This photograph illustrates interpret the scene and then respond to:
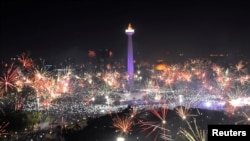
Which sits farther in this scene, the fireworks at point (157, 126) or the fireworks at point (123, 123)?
the fireworks at point (123, 123)

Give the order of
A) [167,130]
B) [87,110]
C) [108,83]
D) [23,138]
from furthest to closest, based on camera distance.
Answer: [108,83], [87,110], [167,130], [23,138]

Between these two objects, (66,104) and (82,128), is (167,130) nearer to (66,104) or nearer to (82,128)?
(82,128)

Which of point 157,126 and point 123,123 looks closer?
point 157,126

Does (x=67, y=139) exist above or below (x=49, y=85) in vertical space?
below

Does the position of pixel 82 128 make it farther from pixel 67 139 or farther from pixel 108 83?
pixel 108 83

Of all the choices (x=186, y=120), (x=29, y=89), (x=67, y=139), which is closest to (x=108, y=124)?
(x=67, y=139)

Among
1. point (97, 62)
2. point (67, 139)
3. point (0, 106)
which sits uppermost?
point (97, 62)

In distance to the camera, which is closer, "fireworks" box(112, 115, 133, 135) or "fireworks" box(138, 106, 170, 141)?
A: "fireworks" box(138, 106, 170, 141)

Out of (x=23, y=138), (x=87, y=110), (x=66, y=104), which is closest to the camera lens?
(x=23, y=138)

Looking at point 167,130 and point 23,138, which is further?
point 167,130
